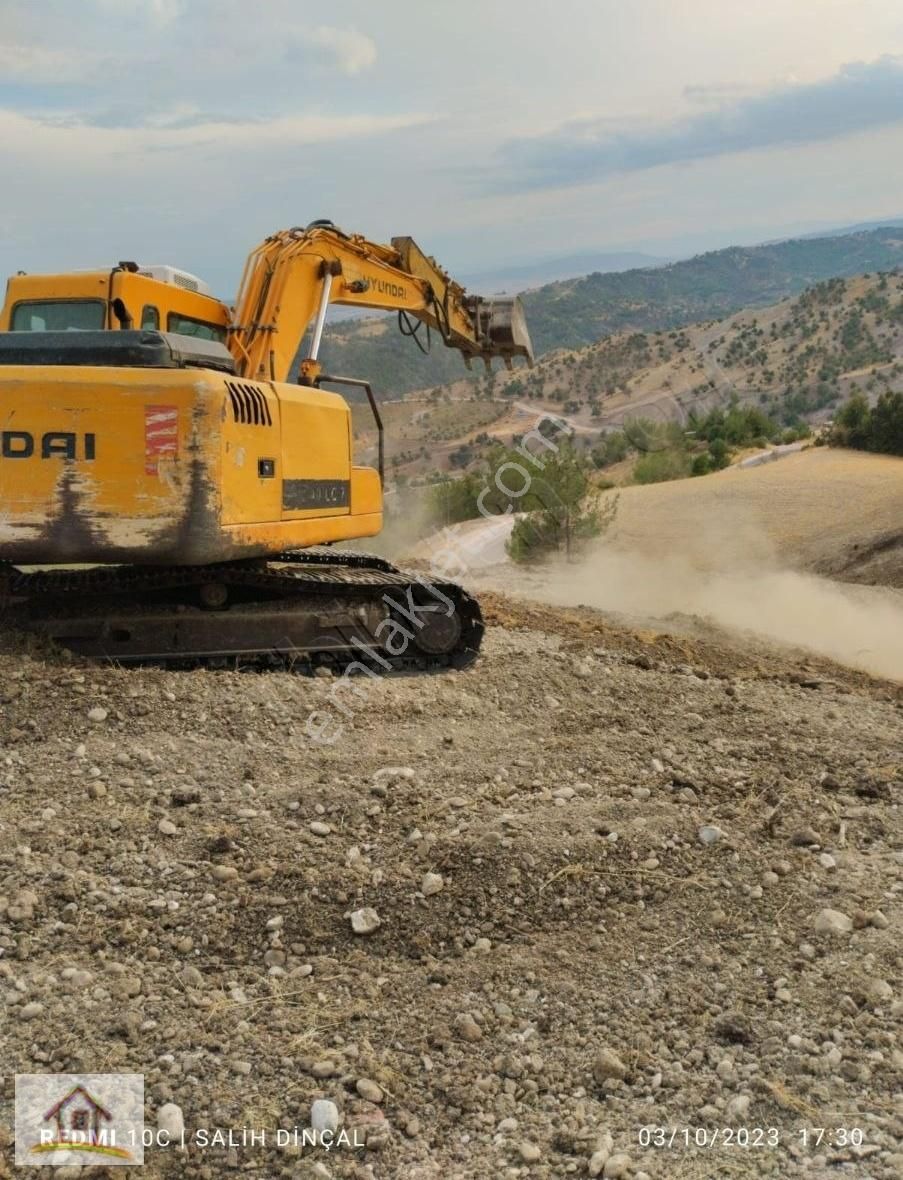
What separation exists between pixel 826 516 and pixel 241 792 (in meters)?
19.4

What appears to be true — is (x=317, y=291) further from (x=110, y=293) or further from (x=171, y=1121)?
(x=171, y=1121)

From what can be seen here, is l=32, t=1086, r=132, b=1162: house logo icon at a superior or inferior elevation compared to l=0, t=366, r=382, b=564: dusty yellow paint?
inferior

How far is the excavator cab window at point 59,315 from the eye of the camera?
7.55 meters

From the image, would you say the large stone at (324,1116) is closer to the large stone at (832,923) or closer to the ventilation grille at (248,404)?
the large stone at (832,923)

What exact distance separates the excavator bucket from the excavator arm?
199 millimetres

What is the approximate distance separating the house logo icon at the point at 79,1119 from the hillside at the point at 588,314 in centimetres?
7374

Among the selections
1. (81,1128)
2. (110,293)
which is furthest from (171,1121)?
(110,293)

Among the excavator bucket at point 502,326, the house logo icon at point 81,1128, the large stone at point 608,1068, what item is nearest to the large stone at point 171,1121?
the house logo icon at point 81,1128

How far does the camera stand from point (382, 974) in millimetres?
3957

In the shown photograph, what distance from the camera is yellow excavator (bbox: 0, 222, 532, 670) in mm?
6285

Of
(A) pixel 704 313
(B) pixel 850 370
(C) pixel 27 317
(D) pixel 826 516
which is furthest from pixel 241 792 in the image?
(A) pixel 704 313

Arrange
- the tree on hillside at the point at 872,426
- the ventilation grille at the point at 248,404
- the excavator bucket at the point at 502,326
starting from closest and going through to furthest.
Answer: the ventilation grille at the point at 248,404 → the excavator bucket at the point at 502,326 → the tree on hillside at the point at 872,426

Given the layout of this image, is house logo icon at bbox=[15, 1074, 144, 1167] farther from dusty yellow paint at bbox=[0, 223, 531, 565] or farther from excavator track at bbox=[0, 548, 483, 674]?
excavator track at bbox=[0, 548, 483, 674]

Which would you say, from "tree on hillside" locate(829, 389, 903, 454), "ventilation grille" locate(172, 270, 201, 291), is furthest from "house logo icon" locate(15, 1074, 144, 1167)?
"tree on hillside" locate(829, 389, 903, 454)
